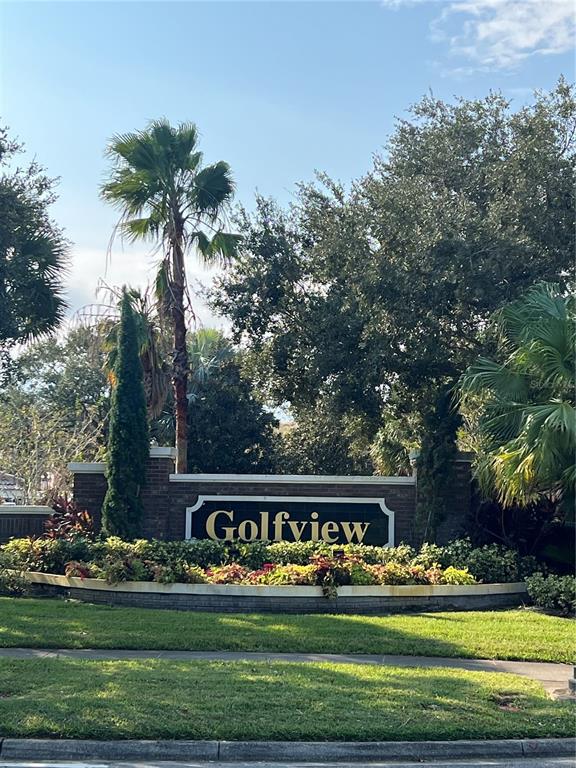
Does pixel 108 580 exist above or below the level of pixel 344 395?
below

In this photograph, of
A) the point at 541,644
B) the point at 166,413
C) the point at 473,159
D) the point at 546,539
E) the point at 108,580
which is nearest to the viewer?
the point at 541,644

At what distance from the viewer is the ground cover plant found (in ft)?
44.6

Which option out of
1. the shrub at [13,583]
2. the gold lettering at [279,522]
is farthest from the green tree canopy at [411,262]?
the shrub at [13,583]

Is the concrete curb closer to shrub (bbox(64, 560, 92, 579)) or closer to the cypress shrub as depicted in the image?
shrub (bbox(64, 560, 92, 579))

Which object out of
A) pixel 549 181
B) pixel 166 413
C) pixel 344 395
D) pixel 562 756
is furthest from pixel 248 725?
pixel 166 413

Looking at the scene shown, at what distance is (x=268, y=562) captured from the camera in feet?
49.3

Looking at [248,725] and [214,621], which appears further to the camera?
[214,621]

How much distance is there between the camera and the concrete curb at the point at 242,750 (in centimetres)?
651

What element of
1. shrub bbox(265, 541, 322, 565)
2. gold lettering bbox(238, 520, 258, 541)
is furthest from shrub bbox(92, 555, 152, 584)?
gold lettering bbox(238, 520, 258, 541)

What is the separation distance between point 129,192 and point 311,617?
10688 mm

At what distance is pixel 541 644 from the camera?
10.9 meters

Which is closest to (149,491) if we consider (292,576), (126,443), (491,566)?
(126,443)

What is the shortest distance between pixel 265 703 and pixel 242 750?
89cm

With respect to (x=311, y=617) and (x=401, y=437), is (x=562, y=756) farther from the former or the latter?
(x=401, y=437)
